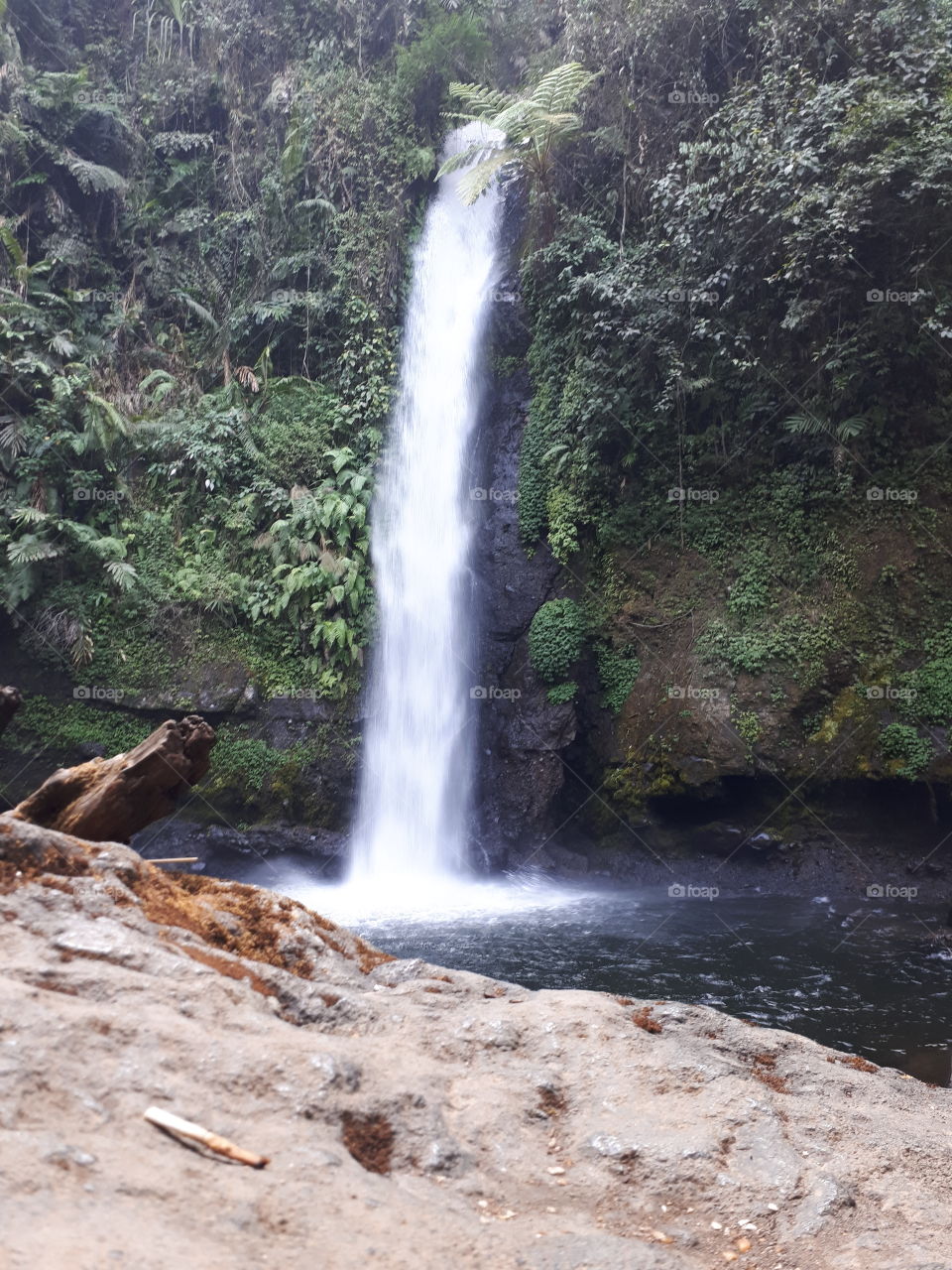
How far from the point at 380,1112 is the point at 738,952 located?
25.4 feet

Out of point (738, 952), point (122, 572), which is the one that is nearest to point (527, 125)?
point (122, 572)

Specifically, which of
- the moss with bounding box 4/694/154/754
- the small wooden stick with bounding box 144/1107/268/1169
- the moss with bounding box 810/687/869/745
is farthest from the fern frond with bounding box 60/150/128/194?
the small wooden stick with bounding box 144/1107/268/1169

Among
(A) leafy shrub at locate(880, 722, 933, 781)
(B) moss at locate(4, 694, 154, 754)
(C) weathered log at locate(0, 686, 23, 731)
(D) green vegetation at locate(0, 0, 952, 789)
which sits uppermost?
(D) green vegetation at locate(0, 0, 952, 789)

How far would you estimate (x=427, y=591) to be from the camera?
15.1 m

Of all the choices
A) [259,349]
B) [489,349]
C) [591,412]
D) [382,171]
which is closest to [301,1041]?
[591,412]

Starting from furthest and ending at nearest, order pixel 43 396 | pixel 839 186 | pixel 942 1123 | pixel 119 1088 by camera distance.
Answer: pixel 43 396
pixel 839 186
pixel 942 1123
pixel 119 1088

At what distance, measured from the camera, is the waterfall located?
14.2m

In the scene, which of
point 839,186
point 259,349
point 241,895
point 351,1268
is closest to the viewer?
point 351,1268

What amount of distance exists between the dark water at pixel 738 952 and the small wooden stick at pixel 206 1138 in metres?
6.27

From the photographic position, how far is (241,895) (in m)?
5.50

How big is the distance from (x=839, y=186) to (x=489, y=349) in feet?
21.6

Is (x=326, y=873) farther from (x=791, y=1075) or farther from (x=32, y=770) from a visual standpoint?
(x=791, y=1075)

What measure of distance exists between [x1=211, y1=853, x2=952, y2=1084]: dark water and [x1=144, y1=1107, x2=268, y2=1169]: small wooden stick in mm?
6270

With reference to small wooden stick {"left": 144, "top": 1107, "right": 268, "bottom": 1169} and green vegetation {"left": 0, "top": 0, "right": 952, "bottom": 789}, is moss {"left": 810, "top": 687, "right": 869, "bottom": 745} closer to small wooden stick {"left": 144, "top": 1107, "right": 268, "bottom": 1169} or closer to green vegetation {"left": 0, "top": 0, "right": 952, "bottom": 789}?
green vegetation {"left": 0, "top": 0, "right": 952, "bottom": 789}
